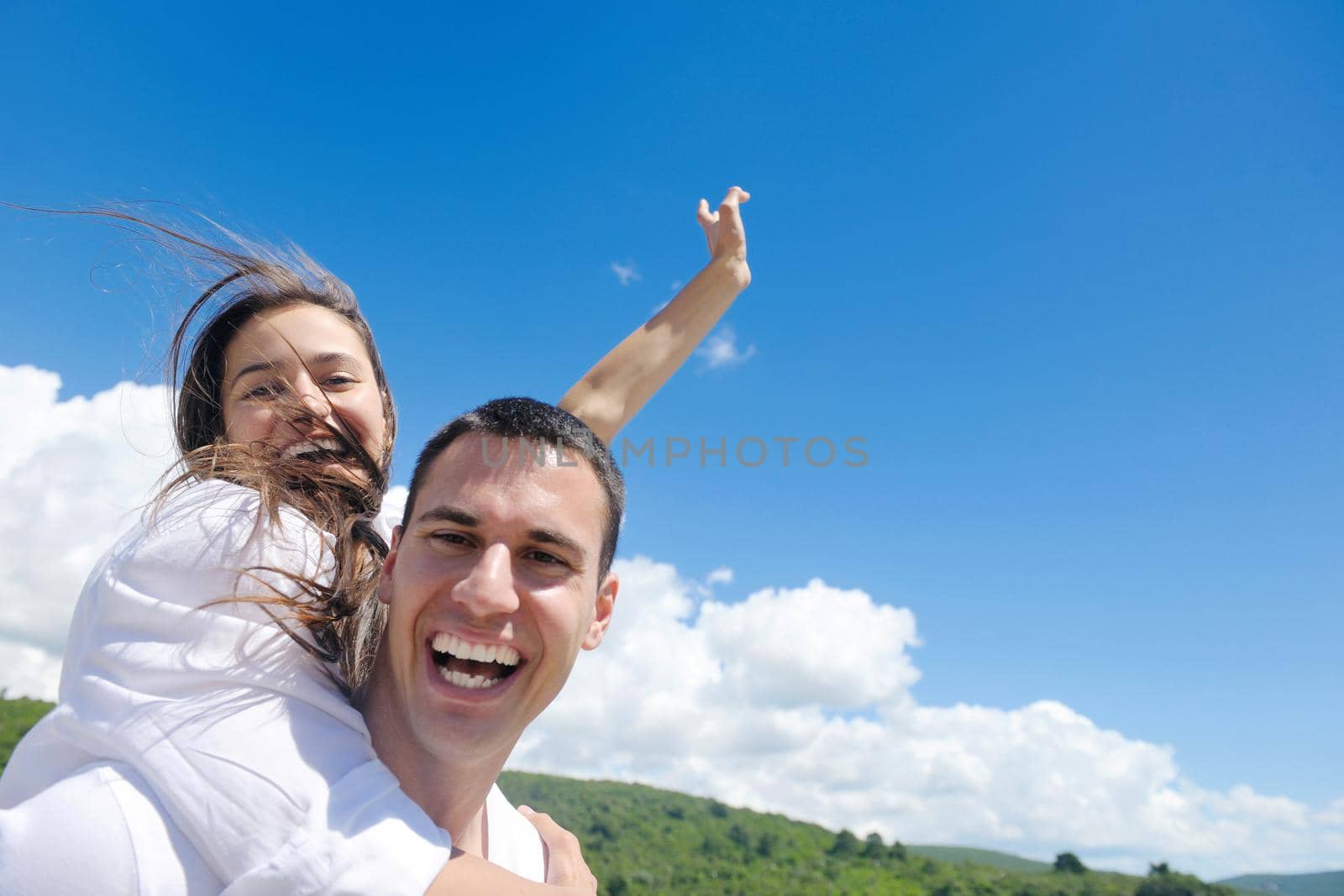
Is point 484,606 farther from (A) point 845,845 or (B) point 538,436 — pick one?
(A) point 845,845

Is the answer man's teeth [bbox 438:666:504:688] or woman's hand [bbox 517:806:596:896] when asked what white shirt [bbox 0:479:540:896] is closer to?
man's teeth [bbox 438:666:504:688]

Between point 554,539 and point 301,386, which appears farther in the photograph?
point 301,386

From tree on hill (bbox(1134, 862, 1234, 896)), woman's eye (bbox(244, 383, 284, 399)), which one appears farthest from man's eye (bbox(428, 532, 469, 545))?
tree on hill (bbox(1134, 862, 1234, 896))

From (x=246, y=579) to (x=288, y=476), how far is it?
2.76 feet

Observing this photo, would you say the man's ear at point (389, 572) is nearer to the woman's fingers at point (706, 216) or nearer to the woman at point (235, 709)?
the woman at point (235, 709)

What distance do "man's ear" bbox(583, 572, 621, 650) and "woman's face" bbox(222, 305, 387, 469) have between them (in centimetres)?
128

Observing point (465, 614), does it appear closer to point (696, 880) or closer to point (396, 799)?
point (396, 799)

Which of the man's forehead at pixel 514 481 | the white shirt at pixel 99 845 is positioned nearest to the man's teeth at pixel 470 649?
the man's forehead at pixel 514 481

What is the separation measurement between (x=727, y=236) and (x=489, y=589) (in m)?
2.98

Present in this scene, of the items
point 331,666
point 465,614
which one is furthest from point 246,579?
point 465,614

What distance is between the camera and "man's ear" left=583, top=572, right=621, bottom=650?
3.56m

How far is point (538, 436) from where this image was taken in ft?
10.9

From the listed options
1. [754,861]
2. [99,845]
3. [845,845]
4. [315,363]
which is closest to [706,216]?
[315,363]

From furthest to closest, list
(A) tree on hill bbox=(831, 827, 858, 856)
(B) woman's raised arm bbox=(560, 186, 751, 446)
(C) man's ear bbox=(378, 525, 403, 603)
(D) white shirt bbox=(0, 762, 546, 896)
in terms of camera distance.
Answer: (A) tree on hill bbox=(831, 827, 858, 856) < (B) woman's raised arm bbox=(560, 186, 751, 446) < (C) man's ear bbox=(378, 525, 403, 603) < (D) white shirt bbox=(0, 762, 546, 896)
